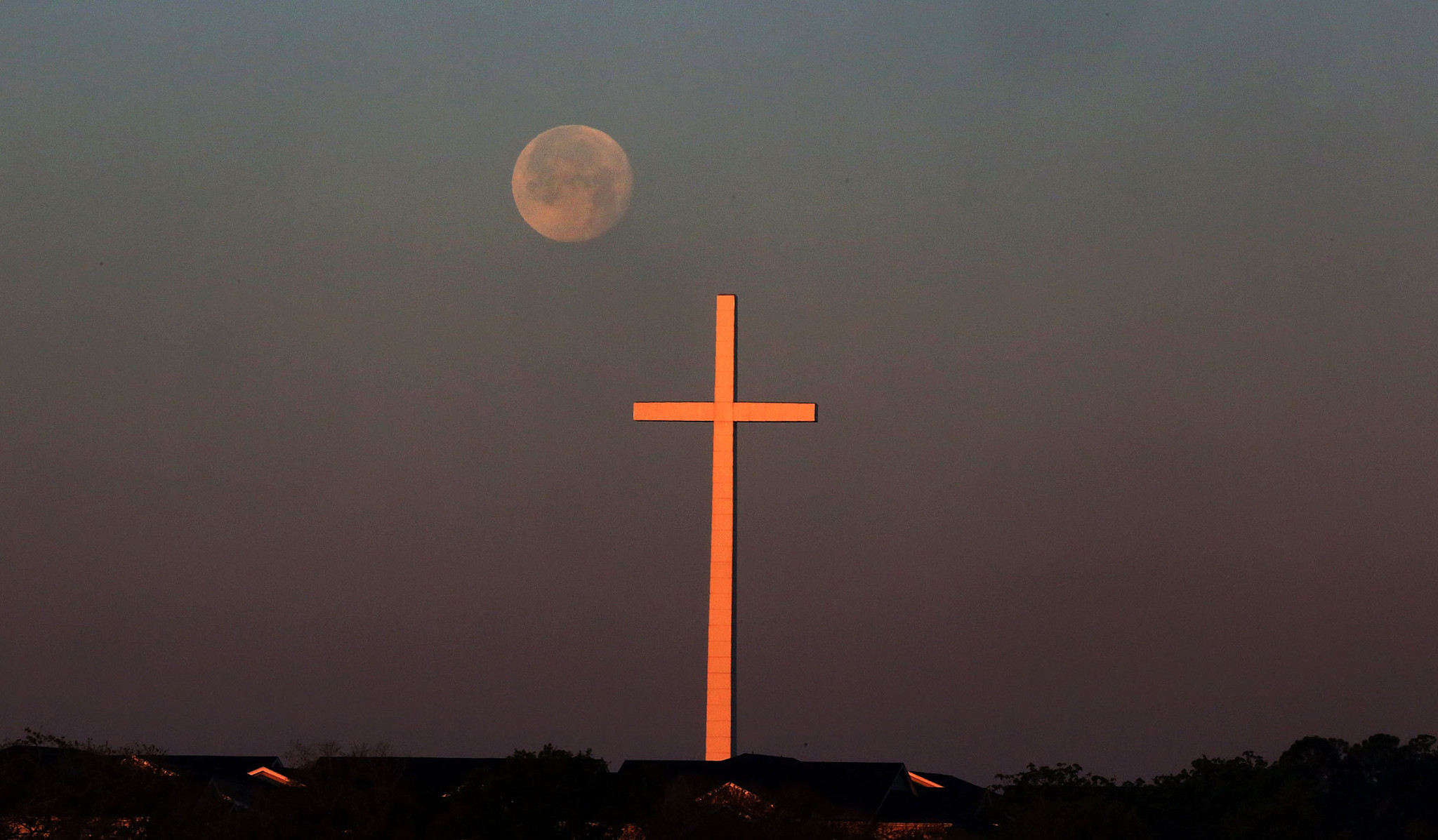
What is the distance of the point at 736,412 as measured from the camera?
4203 centimetres

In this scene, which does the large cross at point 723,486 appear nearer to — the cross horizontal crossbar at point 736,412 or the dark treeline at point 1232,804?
the cross horizontal crossbar at point 736,412

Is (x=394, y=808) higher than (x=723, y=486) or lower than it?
lower

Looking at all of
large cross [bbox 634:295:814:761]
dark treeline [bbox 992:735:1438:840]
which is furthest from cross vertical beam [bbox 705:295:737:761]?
dark treeline [bbox 992:735:1438:840]

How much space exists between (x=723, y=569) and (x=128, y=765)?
13.3 m

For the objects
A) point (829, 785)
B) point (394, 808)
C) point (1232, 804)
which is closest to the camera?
point (394, 808)

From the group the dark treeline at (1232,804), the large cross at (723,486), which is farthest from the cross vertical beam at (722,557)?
the dark treeline at (1232,804)

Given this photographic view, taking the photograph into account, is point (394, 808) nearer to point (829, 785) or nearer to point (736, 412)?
point (736, 412)

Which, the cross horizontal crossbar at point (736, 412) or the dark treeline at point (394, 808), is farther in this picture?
the cross horizontal crossbar at point (736, 412)

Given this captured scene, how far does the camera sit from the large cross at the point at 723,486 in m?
41.1

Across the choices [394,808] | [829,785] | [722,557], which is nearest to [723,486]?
[722,557]

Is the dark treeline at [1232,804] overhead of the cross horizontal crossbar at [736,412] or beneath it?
beneath

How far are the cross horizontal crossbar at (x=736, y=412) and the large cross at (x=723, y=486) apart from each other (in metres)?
0.02

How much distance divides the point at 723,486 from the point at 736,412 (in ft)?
5.67

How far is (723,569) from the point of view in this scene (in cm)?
4147
